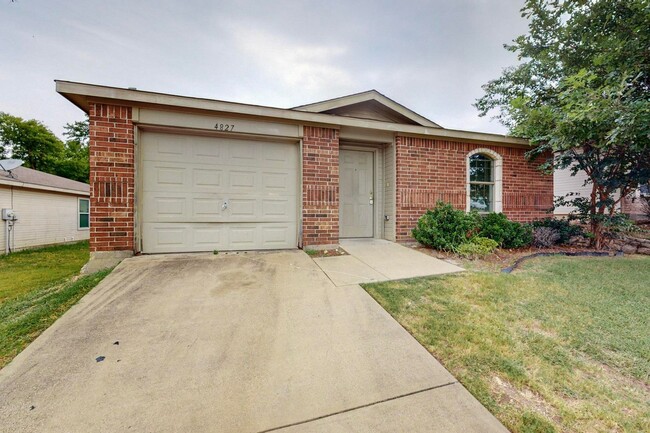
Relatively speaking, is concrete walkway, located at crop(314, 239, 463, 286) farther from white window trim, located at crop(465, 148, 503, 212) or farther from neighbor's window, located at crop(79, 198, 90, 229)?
neighbor's window, located at crop(79, 198, 90, 229)

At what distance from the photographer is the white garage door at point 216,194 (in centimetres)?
473

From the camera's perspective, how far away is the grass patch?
436cm

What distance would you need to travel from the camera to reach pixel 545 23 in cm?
672

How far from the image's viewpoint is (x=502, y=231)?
5555 mm

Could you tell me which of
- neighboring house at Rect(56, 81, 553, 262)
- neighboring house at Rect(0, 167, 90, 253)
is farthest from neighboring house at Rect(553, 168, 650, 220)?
neighboring house at Rect(0, 167, 90, 253)

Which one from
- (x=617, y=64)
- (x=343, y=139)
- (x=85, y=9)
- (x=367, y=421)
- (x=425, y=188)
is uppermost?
(x=85, y=9)

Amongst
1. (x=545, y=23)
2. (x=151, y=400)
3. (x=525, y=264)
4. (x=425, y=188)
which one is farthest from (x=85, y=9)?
(x=545, y=23)

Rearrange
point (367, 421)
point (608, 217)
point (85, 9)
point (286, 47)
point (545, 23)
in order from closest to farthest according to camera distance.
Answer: point (367, 421), point (85, 9), point (608, 217), point (545, 23), point (286, 47)

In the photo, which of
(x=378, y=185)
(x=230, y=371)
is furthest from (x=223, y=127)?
(x=230, y=371)

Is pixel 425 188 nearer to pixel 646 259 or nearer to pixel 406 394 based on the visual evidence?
pixel 646 259

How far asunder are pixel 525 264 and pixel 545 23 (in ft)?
21.9

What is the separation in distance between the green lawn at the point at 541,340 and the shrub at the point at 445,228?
1307 mm

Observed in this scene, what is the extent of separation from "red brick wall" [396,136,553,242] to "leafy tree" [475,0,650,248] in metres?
0.61

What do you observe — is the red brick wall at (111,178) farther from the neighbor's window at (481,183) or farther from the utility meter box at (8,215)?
the utility meter box at (8,215)
